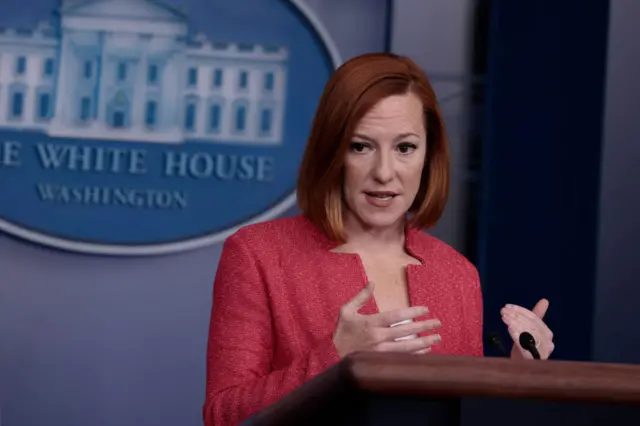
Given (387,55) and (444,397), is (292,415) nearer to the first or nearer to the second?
(444,397)

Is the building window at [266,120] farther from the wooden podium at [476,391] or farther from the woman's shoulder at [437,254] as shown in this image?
the wooden podium at [476,391]

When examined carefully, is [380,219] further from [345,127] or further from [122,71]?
[122,71]

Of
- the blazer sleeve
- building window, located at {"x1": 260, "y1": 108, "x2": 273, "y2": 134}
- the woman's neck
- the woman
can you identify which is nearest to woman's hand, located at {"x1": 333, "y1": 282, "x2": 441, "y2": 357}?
the blazer sleeve

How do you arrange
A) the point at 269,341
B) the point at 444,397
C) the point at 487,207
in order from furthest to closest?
1. the point at 487,207
2. the point at 269,341
3. the point at 444,397

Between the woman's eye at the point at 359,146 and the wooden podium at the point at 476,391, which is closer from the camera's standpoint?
the wooden podium at the point at 476,391

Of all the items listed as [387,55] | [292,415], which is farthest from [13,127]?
[292,415]

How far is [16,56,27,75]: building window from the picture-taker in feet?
9.25

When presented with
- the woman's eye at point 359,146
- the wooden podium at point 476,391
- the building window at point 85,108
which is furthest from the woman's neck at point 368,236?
the building window at point 85,108

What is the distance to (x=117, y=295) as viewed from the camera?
9.24 feet

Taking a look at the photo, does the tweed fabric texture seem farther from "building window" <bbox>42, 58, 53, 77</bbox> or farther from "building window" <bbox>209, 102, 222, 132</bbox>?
"building window" <bbox>42, 58, 53, 77</bbox>

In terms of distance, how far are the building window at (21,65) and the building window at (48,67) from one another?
5 centimetres

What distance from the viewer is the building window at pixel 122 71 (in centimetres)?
287

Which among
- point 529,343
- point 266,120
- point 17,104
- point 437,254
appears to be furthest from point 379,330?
point 17,104

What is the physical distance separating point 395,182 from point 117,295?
1.41 m
